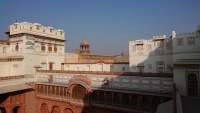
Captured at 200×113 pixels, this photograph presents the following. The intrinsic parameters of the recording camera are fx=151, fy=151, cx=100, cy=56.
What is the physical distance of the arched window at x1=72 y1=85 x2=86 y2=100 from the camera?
18291mm

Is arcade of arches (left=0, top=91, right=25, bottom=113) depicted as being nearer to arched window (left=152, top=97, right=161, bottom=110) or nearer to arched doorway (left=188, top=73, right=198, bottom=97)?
arched window (left=152, top=97, right=161, bottom=110)

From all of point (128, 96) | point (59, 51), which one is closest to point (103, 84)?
point (128, 96)

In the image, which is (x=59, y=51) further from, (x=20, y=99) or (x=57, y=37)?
(x=20, y=99)

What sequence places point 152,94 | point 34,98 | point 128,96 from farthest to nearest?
1. point 34,98
2. point 128,96
3. point 152,94

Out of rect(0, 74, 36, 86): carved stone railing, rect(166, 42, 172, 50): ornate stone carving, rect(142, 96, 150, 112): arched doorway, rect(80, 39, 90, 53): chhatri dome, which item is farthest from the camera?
rect(80, 39, 90, 53): chhatri dome

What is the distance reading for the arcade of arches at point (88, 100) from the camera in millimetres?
14823

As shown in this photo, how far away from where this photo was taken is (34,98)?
2192 centimetres

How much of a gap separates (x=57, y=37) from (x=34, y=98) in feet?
35.4

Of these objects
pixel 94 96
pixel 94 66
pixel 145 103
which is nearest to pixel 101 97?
pixel 94 96

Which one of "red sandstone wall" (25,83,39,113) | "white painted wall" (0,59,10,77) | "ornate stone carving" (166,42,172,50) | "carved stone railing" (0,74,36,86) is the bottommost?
"red sandstone wall" (25,83,39,113)

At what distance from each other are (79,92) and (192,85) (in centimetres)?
1204

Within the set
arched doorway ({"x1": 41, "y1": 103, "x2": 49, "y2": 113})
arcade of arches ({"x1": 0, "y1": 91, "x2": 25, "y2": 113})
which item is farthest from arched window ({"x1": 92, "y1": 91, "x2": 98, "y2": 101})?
arcade of arches ({"x1": 0, "y1": 91, "x2": 25, "y2": 113})

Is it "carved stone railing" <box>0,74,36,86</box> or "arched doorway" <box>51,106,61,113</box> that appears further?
"arched doorway" <box>51,106,61,113</box>

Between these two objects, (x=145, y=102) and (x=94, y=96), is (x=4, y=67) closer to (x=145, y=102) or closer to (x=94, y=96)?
(x=94, y=96)
